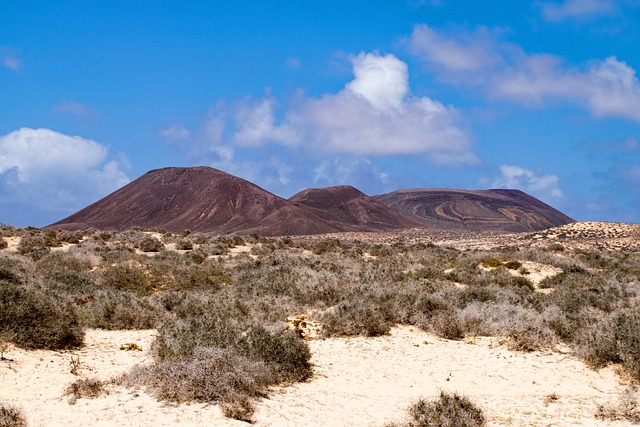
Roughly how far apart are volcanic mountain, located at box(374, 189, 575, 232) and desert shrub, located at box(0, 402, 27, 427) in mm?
114994

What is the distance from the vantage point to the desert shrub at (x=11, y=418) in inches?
232

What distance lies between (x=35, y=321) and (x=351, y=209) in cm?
10984

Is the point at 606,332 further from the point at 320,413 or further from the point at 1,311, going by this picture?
the point at 1,311

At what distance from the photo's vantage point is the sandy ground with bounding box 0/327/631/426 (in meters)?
6.83

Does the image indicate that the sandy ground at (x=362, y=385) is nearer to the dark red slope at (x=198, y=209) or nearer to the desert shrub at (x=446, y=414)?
the desert shrub at (x=446, y=414)

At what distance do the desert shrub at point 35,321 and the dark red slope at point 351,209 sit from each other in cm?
9136

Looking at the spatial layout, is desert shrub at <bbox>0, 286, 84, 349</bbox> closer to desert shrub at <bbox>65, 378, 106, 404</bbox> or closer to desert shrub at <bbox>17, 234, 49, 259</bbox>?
desert shrub at <bbox>65, 378, 106, 404</bbox>

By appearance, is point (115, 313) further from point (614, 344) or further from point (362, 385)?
point (614, 344)

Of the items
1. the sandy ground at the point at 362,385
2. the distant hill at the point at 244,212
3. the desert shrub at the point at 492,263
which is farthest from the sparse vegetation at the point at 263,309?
the distant hill at the point at 244,212

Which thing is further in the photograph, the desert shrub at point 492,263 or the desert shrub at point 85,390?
the desert shrub at point 492,263

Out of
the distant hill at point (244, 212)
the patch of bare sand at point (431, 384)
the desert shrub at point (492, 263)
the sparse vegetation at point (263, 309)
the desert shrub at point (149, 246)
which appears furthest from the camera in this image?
the distant hill at point (244, 212)

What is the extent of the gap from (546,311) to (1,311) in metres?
11.9

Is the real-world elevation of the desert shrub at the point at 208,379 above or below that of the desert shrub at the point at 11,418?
above

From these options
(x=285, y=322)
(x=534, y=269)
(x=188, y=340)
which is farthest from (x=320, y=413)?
(x=534, y=269)
